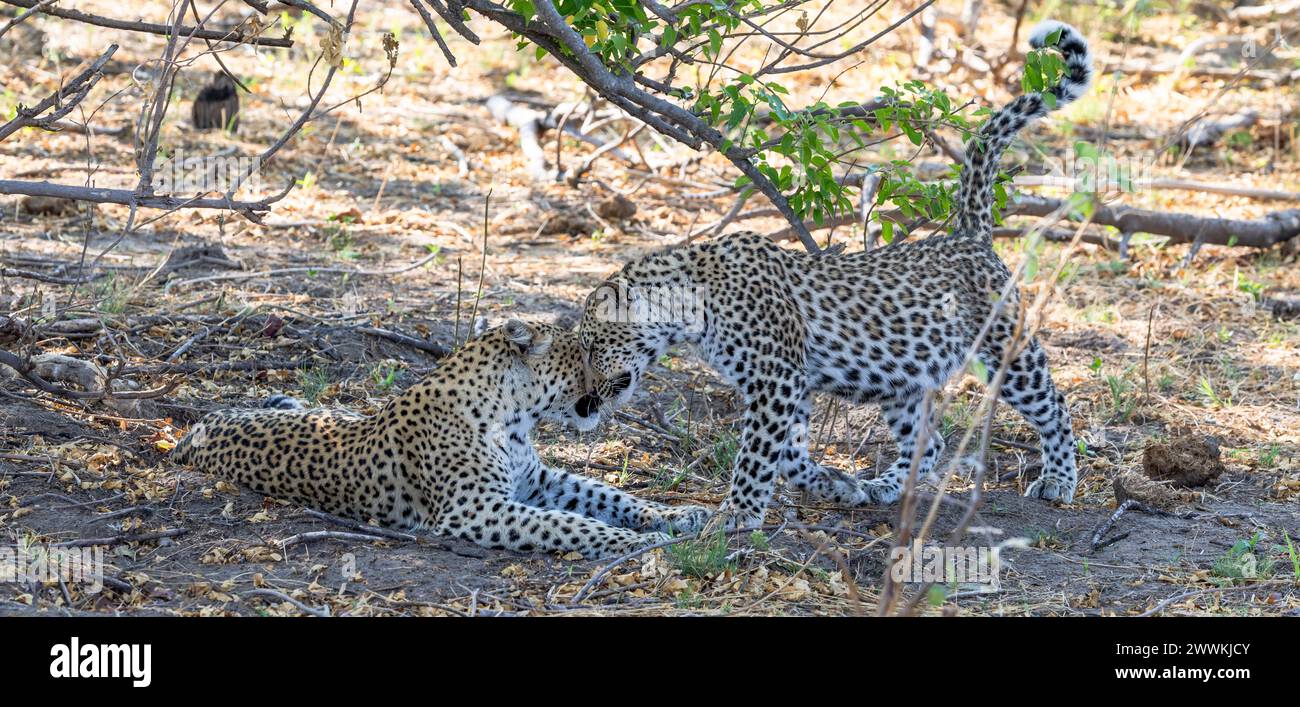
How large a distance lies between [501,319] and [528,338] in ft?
9.90

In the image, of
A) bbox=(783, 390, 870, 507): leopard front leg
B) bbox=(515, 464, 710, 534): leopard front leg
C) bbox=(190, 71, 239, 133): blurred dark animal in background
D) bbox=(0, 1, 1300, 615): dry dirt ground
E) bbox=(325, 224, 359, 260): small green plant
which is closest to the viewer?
bbox=(0, 1, 1300, 615): dry dirt ground

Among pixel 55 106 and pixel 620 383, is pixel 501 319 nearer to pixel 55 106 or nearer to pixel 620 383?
pixel 620 383

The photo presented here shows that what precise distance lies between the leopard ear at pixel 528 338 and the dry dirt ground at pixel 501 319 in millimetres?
1024

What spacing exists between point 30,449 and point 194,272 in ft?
11.5

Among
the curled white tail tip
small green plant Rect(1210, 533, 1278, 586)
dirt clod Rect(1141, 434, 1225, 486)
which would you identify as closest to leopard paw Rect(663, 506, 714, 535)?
small green plant Rect(1210, 533, 1278, 586)

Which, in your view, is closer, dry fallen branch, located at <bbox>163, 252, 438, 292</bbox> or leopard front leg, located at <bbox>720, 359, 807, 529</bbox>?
leopard front leg, located at <bbox>720, 359, 807, 529</bbox>

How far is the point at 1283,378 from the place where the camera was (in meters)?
9.35

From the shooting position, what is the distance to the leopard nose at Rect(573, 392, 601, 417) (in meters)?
6.98

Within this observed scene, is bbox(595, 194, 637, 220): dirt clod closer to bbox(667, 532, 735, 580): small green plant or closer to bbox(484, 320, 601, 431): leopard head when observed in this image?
bbox(484, 320, 601, 431): leopard head

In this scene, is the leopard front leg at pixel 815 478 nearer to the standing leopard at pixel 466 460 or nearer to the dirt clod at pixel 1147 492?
the standing leopard at pixel 466 460

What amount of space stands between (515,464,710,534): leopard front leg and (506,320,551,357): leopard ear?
64cm

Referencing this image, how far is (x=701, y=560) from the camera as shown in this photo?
5914 millimetres

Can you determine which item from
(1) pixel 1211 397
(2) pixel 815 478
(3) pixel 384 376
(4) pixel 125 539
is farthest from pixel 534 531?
(1) pixel 1211 397
